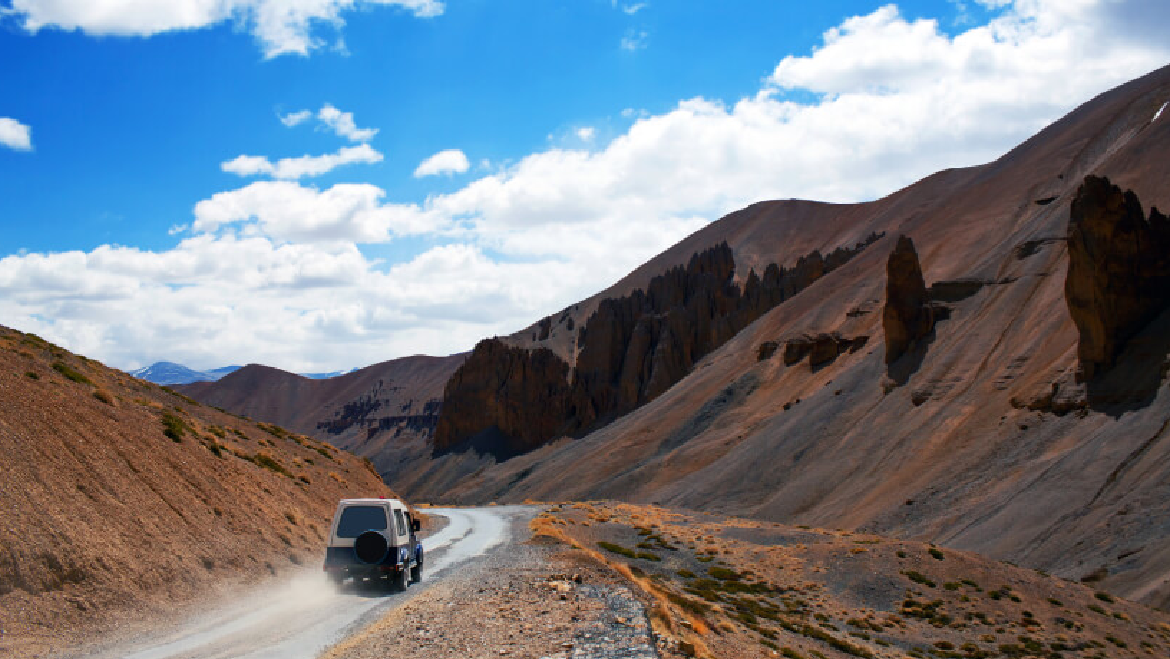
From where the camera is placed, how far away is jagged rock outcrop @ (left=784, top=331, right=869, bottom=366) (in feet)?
269

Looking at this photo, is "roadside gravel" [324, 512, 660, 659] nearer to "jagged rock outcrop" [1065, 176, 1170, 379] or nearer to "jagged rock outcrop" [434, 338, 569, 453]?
"jagged rock outcrop" [1065, 176, 1170, 379]

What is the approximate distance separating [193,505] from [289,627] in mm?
7804

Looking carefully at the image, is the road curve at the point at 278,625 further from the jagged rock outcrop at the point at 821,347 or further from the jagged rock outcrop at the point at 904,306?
the jagged rock outcrop at the point at 821,347

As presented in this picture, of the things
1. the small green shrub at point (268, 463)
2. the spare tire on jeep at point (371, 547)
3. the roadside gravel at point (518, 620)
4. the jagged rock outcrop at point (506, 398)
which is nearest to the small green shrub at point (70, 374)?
the small green shrub at point (268, 463)

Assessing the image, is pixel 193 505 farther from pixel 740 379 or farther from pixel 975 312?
pixel 740 379

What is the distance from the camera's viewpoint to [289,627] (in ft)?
46.5

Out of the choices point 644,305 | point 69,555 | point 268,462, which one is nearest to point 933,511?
point 268,462

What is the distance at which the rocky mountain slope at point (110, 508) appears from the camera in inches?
544

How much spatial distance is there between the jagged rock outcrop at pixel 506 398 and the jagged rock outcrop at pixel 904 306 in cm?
7922

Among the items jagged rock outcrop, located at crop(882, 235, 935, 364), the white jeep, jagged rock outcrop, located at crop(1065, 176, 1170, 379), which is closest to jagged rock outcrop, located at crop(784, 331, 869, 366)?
jagged rock outcrop, located at crop(882, 235, 935, 364)

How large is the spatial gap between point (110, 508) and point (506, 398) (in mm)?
134428

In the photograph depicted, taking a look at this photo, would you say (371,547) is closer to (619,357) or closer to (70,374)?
(70,374)

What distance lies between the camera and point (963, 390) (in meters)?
56.0

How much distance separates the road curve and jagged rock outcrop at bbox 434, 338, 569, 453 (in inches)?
4851
